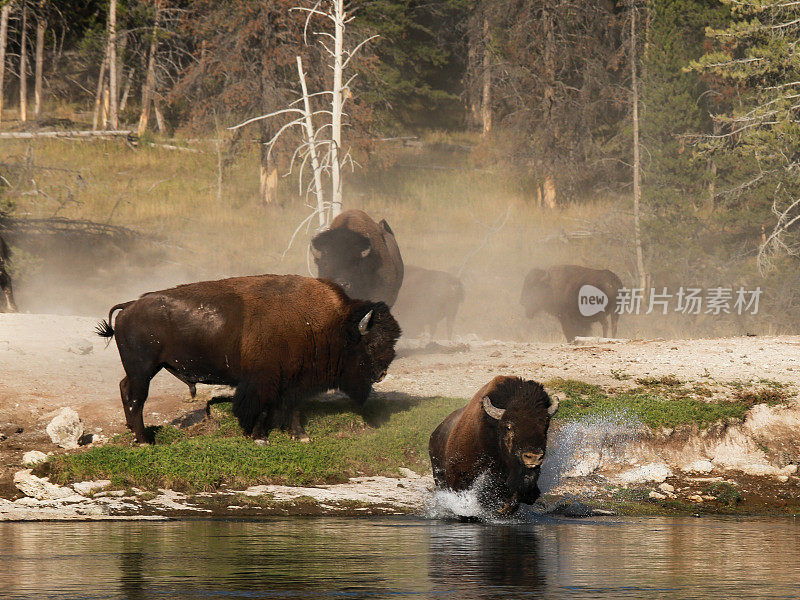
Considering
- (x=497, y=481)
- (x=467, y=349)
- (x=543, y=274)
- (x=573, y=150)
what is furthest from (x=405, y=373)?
(x=573, y=150)

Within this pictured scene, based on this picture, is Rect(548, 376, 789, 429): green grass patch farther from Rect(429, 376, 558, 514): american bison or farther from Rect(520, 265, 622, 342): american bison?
Rect(520, 265, 622, 342): american bison

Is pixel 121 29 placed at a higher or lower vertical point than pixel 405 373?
higher

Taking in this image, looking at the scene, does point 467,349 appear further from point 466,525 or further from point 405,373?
point 466,525

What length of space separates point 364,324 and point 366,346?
0.27m

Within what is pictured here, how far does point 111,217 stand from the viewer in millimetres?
35750

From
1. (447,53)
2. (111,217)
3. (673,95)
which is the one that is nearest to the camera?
(673,95)

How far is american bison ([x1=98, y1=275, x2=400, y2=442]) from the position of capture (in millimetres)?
11367

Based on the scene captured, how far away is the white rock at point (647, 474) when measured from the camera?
36.2ft

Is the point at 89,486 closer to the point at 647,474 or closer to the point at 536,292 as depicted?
the point at 647,474

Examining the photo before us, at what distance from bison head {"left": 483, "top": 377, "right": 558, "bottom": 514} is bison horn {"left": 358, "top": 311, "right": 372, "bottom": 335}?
312 cm

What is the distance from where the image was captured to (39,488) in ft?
31.2

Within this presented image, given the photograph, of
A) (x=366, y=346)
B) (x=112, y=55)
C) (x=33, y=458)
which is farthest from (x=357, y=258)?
(x=112, y=55)

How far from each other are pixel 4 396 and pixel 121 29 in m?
35.1

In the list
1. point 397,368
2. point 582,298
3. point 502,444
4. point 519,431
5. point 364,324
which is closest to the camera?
point 519,431
